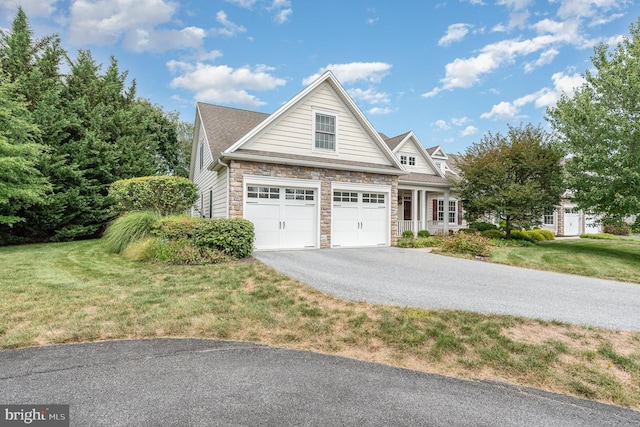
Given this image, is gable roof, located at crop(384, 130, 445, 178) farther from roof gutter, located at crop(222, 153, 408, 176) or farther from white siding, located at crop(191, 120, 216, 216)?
white siding, located at crop(191, 120, 216, 216)

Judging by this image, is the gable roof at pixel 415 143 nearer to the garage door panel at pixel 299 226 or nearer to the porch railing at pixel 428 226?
the porch railing at pixel 428 226

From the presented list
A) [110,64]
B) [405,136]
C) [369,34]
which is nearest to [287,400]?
[369,34]

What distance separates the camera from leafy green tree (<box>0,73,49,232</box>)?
10.9m

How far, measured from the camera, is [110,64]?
18422 millimetres

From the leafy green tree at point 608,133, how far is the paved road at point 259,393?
13054mm

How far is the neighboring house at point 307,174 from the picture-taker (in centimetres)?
1058

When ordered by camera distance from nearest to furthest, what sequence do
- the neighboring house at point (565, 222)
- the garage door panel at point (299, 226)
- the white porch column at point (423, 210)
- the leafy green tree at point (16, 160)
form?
the leafy green tree at point (16, 160)
the garage door panel at point (299, 226)
the white porch column at point (423, 210)
the neighboring house at point (565, 222)

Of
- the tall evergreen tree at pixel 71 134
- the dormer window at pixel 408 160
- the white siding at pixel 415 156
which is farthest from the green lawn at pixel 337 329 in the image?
the white siding at pixel 415 156

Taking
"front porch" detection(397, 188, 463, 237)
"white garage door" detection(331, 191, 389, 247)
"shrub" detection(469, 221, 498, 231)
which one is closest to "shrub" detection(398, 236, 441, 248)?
"white garage door" detection(331, 191, 389, 247)

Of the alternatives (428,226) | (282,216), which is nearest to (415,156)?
(428,226)

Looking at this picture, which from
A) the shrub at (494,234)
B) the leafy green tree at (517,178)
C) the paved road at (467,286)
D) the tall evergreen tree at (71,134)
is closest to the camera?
the paved road at (467,286)

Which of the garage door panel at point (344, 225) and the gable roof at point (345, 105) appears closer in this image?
the gable roof at point (345, 105)

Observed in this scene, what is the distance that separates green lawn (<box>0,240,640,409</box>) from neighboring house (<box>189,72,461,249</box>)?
16.4 feet

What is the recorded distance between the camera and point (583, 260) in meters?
10.5
